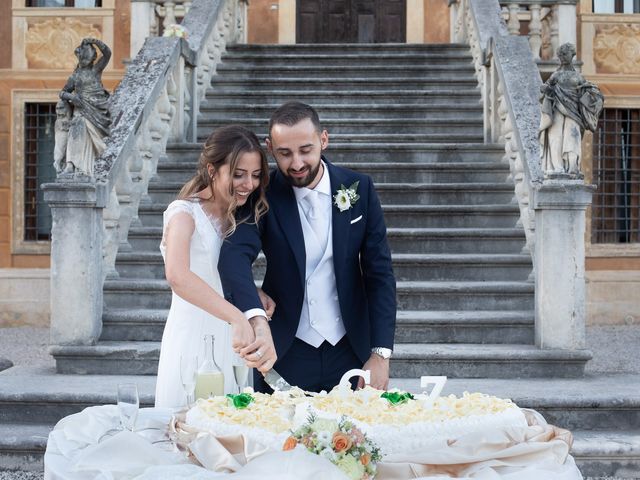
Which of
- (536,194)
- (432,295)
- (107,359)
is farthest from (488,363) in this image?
(107,359)

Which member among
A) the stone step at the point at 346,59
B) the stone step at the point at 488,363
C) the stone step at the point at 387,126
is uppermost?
the stone step at the point at 346,59

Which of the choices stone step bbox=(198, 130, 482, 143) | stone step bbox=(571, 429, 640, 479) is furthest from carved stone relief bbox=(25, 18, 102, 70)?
stone step bbox=(571, 429, 640, 479)

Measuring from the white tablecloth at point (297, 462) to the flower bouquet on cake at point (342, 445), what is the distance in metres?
0.06

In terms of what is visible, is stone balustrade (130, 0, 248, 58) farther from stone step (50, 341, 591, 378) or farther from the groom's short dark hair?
the groom's short dark hair

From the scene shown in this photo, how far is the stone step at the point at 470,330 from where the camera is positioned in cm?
742

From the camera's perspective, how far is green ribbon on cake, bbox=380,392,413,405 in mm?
3211

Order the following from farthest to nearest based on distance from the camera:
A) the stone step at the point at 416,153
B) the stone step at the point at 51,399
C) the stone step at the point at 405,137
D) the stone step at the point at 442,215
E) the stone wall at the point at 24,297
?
the stone wall at the point at 24,297 → the stone step at the point at 405,137 → the stone step at the point at 416,153 → the stone step at the point at 442,215 → the stone step at the point at 51,399

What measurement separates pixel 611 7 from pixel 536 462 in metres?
13.4

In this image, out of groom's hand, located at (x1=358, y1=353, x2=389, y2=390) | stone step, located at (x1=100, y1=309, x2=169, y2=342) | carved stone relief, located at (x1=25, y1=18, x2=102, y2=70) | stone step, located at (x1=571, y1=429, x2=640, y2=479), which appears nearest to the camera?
groom's hand, located at (x1=358, y1=353, x2=389, y2=390)

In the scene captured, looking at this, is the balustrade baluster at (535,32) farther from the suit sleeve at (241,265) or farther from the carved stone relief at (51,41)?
the suit sleeve at (241,265)

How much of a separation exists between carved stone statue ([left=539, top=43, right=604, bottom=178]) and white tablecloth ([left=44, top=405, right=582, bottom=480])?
4.23 m

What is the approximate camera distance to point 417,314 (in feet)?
24.8

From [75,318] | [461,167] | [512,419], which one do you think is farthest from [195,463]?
[461,167]

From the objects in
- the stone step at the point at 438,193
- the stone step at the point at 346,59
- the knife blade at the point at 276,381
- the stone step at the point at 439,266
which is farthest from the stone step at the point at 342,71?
the knife blade at the point at 276,381
